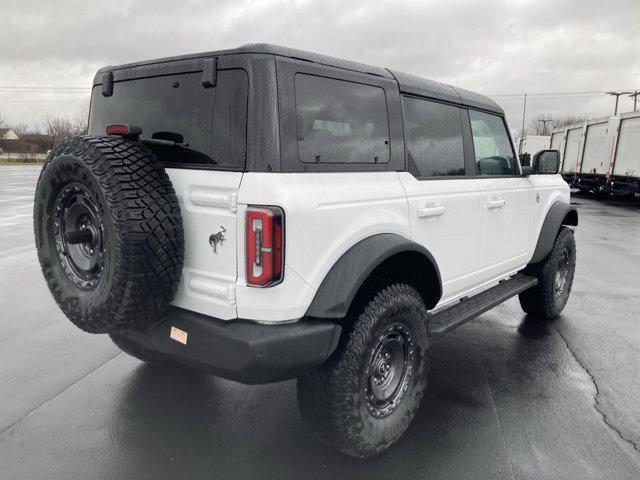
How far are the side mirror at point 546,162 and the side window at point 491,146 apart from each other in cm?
22

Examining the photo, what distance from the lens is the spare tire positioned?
7.11 ft

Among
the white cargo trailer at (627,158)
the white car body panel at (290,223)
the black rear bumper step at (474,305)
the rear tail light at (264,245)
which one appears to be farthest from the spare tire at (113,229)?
the white cargo trailer at (627,158)

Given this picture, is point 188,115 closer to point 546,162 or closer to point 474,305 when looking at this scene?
point 474,305

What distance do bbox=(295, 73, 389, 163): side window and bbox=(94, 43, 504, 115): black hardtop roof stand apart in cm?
10

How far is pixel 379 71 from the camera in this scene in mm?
2883

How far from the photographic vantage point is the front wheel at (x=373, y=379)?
96.4 inches

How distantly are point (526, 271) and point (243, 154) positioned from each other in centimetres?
355

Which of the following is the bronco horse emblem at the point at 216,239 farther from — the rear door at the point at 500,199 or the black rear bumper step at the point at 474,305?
the rear door at the point at 500,199

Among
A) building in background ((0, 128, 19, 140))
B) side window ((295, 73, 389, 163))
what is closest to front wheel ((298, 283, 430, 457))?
side window ((295, 73, 389, 163))

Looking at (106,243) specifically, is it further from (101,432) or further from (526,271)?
(526,271)

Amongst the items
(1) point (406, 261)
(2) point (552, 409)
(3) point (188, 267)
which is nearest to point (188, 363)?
(3) point (188, 267)

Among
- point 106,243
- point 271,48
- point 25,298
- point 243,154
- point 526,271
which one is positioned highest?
point 271,48

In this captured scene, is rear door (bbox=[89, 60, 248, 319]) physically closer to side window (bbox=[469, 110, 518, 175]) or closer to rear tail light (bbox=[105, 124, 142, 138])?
rear tail light (bbox=[105, 124, 142, 138])

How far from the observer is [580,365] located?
12.9ft
